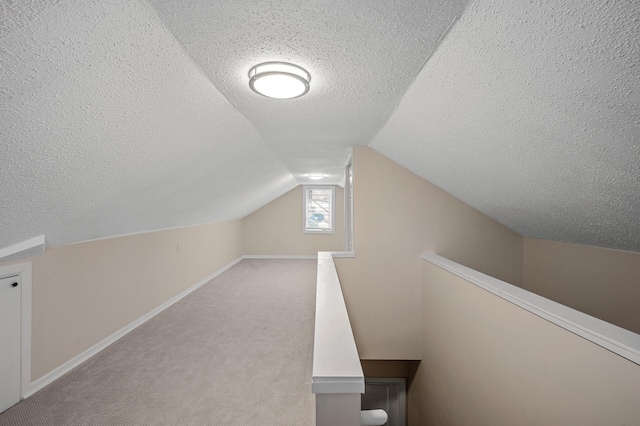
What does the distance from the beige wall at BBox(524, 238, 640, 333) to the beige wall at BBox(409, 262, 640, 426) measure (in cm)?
120

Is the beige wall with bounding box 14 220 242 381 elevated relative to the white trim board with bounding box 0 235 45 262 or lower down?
lower down

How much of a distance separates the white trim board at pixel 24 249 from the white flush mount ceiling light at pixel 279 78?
5.41 ft

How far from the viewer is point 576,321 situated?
4.42ft

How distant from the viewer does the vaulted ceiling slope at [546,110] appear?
919 millimetres

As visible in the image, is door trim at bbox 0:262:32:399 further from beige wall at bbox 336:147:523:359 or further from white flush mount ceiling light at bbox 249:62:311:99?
beige wall at bbox 336:147:523:359

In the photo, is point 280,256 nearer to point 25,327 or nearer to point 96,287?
point 96,287

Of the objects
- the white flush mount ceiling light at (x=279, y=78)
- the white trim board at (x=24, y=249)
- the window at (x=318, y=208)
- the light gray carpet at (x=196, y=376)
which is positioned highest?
the white flush mount ceiling light at (x=279, y=78)

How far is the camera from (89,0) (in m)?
0.87

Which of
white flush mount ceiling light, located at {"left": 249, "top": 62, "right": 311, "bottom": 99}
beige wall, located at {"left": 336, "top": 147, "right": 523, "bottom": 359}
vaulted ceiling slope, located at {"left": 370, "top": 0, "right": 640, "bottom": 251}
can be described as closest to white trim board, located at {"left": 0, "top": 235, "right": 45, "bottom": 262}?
white flush mount ceiling light, located at {"left": 249, "top": 62, "right": 311, "bottom": 99}

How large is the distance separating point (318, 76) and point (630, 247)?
2463 mm

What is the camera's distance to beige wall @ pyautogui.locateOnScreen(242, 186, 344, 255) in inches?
282

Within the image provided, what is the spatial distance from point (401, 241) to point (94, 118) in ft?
9.75

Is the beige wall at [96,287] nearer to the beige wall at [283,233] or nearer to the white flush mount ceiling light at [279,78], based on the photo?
the white flush mount ceiling light at [279,78]

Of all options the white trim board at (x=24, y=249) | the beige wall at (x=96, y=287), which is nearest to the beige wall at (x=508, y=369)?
the white trim board at (x=24, y=249)
